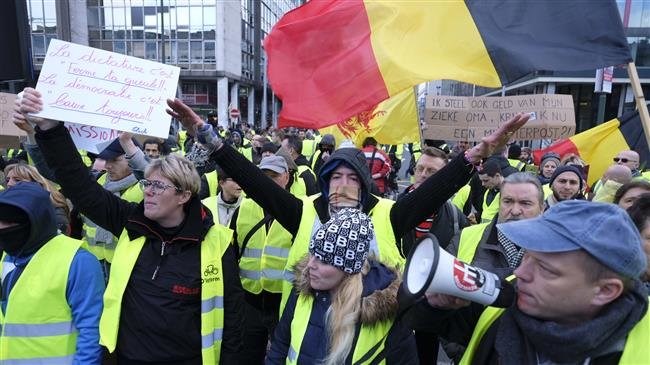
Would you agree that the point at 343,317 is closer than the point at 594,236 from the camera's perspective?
No

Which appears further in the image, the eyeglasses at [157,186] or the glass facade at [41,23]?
the glass facade at [41,23]

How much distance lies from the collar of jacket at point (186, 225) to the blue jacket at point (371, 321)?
0.69 m

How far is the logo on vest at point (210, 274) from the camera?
249 centimetres

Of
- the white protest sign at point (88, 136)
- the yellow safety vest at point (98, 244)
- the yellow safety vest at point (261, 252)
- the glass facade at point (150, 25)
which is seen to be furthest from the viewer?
the glass facade at point (150, 25)

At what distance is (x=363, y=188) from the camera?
9.13 feet

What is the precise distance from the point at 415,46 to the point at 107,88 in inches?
88.3

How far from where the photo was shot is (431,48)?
3.61 m

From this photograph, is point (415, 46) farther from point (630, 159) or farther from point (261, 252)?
point (630, 159)

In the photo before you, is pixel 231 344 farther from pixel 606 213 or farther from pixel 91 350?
pixel 606 213

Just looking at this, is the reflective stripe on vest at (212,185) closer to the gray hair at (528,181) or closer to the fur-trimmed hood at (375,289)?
the fur-trimmed hood at (375,289)

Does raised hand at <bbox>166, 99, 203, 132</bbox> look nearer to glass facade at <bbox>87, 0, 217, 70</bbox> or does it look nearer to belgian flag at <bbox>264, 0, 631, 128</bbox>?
belgian flag at <bbox>264, 0, 631, 128</bbox>

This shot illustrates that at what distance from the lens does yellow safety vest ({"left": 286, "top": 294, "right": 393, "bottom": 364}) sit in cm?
205

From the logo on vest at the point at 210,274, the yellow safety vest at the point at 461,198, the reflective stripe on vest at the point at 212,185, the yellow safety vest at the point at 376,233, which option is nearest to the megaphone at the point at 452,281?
the yellow safety vest at the point at 376,233

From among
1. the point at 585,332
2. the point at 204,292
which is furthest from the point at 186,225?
the point at 585,332
